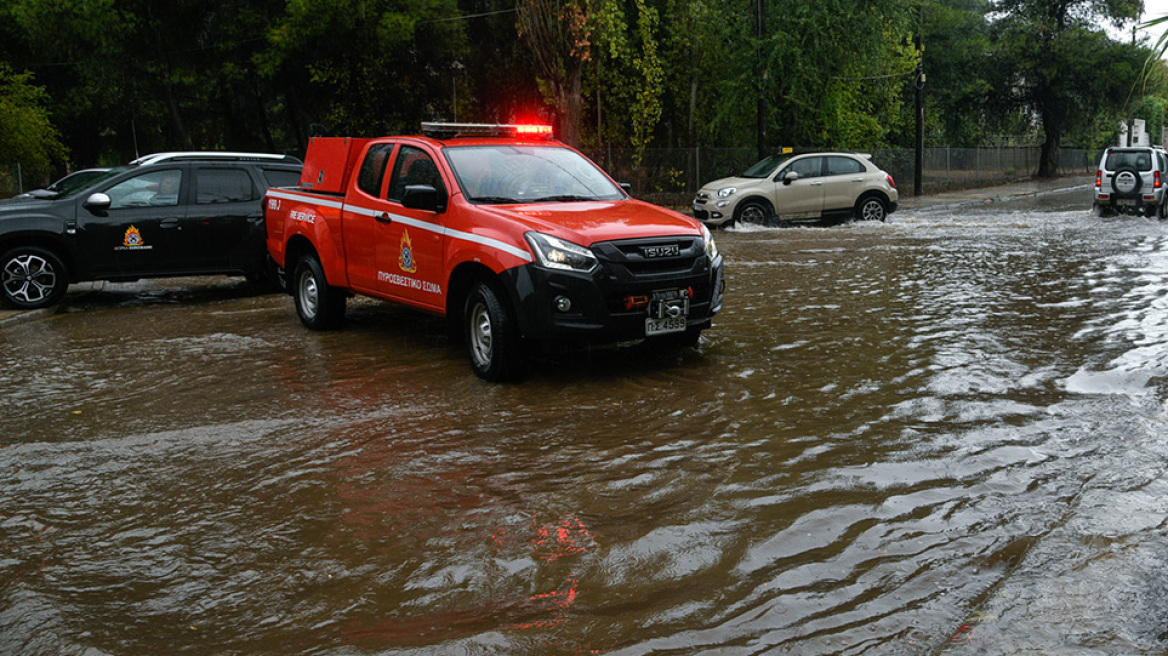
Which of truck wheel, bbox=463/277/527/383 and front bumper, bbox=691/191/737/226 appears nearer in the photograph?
truck wheel, bbox=463/277/527/383

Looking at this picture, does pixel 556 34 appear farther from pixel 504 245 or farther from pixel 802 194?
pixel 504 245

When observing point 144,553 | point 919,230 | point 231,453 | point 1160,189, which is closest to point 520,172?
point 231,453

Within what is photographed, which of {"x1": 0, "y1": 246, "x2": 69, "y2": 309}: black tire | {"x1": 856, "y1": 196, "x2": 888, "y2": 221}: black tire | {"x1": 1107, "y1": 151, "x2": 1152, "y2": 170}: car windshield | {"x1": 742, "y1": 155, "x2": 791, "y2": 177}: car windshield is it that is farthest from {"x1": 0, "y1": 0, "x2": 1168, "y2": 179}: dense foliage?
{"x1": 0, "y1": 246, "x2": 69, "y2": 309}: black tire

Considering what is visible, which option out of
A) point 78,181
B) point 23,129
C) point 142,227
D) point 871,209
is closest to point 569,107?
point 871,209

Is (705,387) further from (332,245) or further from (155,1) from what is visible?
(155,1)

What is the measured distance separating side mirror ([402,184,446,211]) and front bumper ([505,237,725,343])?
1081 mm

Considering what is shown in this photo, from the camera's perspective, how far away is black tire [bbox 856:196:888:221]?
913 inches

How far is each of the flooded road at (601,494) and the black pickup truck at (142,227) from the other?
2.24 metres

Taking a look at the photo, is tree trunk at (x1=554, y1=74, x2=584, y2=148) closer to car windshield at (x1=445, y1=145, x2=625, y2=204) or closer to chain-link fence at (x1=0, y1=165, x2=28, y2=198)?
chain-link fence at (x1=0, y1=165, x2=28, y2=198)

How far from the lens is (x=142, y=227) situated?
12.4m

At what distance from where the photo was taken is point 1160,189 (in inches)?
901

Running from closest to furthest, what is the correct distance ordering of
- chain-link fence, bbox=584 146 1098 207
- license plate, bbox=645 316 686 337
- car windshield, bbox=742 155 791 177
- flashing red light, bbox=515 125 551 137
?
1. license plate, bbox=645 316 686 337
2. flashing red light, bbox=515 125 551 137
3. car windshield, bbox=742 155 791 177
4. chain-link fence, bbox=584 146 1098 207

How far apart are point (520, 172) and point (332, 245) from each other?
7.23 feet

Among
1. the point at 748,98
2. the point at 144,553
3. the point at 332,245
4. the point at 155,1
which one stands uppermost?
the point at 155,1
